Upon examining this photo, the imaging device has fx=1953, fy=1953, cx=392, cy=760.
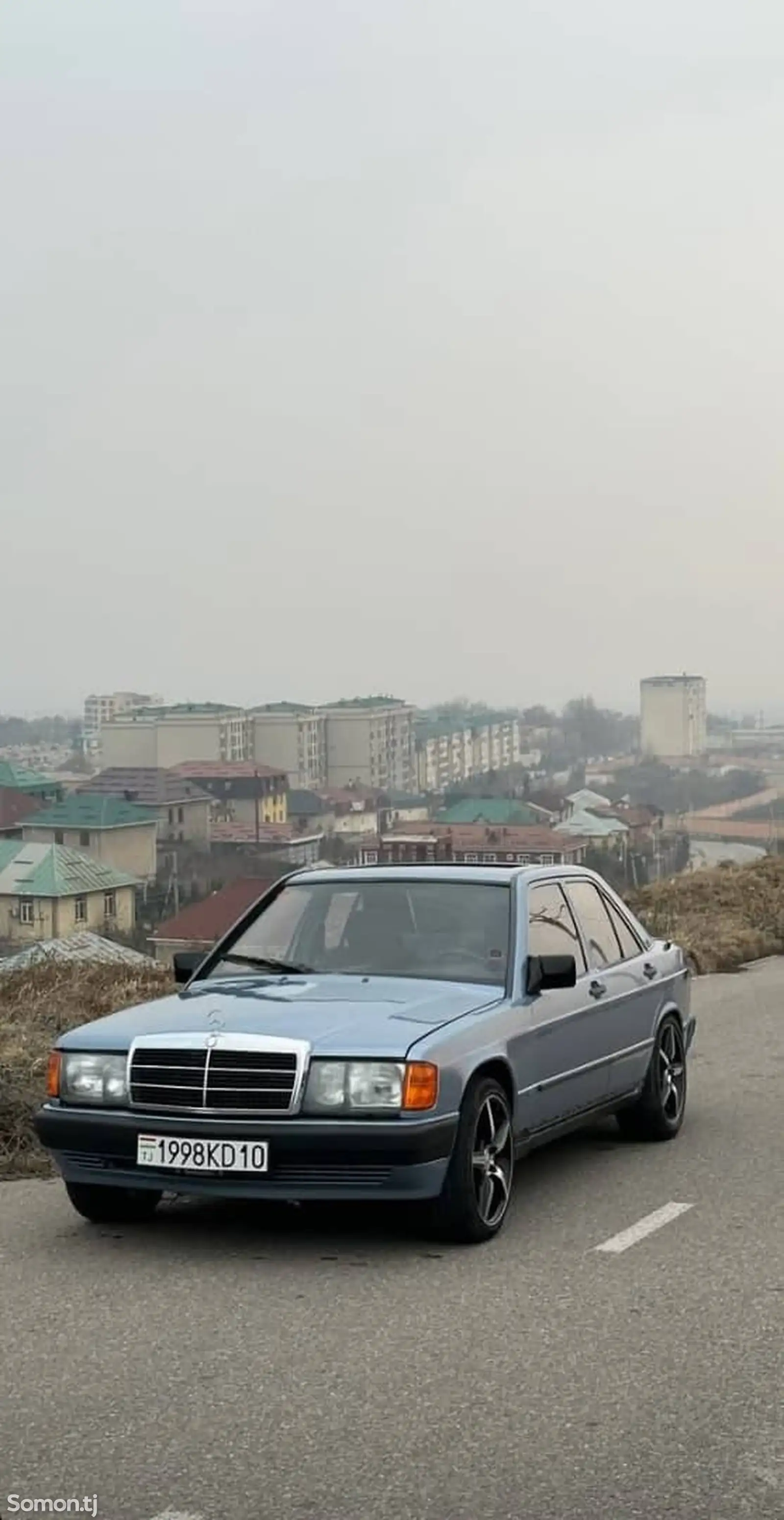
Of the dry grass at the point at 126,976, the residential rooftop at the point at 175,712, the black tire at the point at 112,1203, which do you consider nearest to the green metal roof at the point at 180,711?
the residential rooftop at the point at 175,712

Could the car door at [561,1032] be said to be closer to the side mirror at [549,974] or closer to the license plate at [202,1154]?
the side mirror at [549,974]

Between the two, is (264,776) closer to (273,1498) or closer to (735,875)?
(735,875)

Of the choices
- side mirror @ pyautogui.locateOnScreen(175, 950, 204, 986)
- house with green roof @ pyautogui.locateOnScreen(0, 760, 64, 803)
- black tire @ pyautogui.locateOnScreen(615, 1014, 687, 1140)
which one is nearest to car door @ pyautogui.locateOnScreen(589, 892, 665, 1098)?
black tire @ pyautogui.locateOnScreen(615, 1014, 687, 1140)

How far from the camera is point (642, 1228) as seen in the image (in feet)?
25.1

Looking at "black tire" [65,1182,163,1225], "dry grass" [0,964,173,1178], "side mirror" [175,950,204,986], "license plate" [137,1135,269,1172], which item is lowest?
"black tire" [65,1182,163,1225]

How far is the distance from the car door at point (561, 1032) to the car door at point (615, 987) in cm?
3

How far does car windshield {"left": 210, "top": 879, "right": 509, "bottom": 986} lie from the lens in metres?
8.40

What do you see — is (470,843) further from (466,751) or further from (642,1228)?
(466,751)

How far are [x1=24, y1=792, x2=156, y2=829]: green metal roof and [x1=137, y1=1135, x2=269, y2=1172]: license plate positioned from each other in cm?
1964

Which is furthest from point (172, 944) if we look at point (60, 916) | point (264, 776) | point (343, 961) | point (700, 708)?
point (700, 708)

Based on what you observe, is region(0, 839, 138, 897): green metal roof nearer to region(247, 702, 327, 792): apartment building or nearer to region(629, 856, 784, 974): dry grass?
region(629, 856, 784, 974): dry grass

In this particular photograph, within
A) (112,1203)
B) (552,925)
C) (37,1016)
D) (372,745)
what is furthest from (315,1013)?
(372,745)

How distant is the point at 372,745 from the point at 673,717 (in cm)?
671

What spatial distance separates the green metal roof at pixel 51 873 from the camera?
752 inches
